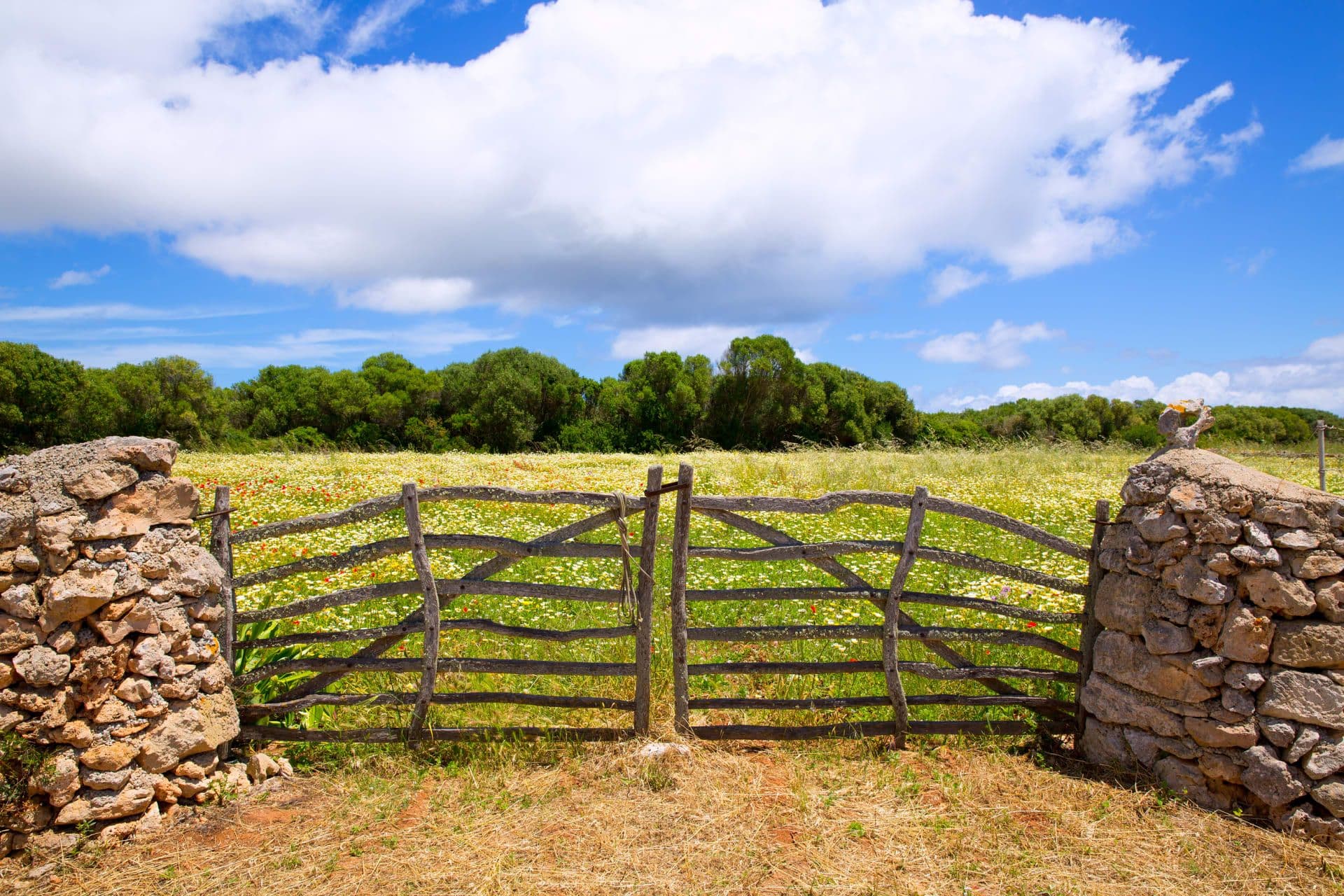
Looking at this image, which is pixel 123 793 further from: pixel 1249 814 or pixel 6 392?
pixel 6 392

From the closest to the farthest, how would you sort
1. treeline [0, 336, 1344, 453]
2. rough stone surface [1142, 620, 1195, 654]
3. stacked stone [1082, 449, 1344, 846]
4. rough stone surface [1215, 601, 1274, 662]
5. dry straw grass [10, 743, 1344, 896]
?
dry straw grass [10, 743, 1344, 896] < stacked stone [1082, 449, 1344, 846] < rough stone surface [1215, 601, 1274, 662] < rough stone surface [1142, 620, 1195, 654] < treeline [0, 336, 1344, 453]

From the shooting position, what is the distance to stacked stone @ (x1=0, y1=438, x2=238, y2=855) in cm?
462

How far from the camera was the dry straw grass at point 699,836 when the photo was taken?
14.4ft

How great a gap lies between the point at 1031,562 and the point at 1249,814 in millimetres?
5760

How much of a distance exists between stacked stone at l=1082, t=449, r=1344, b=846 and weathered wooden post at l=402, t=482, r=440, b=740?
514cm

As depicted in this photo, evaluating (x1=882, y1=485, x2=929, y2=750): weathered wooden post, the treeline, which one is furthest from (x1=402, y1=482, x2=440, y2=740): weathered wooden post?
the treeline

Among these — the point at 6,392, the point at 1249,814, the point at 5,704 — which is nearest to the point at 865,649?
the point at 1249,814

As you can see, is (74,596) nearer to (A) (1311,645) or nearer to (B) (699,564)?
(B) (699,564)

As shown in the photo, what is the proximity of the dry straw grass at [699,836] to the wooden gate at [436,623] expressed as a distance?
0.33 metres

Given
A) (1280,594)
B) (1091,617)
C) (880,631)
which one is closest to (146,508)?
(880,631)

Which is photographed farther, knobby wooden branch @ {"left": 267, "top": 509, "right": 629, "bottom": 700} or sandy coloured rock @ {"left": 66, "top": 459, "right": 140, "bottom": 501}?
knobby wooden branch @ {"left": 267, "top": 509, "right": 629, "bottom": 700}

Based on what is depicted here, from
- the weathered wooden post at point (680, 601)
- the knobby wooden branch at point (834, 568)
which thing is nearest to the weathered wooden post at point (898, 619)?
the knobby wooden branch at point (834, 568)

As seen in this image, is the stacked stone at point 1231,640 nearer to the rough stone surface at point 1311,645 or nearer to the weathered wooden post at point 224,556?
the rough stone surface at point 1311,645

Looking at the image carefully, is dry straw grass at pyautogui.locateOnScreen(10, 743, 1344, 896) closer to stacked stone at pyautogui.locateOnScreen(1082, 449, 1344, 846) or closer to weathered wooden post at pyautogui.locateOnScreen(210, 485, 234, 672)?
stacked stone at pyautogui.locateOnScreen(1082, 449, 1344, 846)
